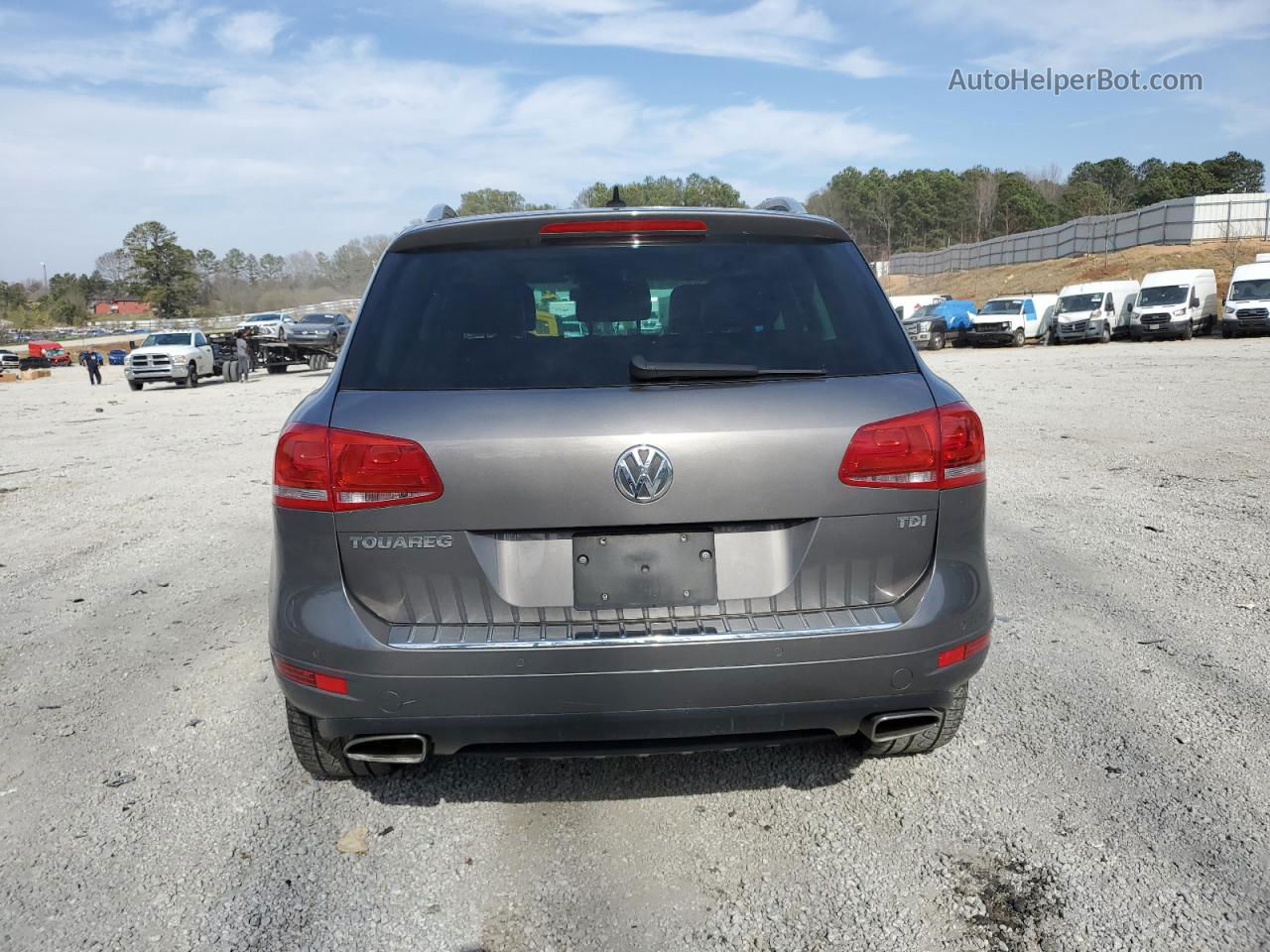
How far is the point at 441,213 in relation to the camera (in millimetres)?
3561

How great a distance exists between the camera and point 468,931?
241 centimetres

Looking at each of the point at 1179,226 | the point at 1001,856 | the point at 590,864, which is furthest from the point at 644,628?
the point at 1179,226

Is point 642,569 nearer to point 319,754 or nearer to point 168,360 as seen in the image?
point 319,754

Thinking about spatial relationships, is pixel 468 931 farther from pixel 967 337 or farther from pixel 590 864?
pixel 967 337

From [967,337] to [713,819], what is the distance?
131ft

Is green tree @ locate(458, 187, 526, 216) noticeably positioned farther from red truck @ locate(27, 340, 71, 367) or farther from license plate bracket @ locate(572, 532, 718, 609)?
license plate bracket @ locate(572, 532, 718, 609)

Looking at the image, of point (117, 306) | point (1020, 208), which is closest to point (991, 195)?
point (1020, 208)

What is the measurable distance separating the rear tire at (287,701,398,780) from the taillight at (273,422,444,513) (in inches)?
28.2

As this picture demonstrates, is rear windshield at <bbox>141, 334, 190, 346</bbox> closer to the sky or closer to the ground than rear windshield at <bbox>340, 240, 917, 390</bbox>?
closer to the ground

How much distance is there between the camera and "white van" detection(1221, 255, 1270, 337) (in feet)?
111

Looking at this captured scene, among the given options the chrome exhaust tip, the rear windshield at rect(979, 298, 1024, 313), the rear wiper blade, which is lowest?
the rear windshield at rect(979, 298, 1024, 313)

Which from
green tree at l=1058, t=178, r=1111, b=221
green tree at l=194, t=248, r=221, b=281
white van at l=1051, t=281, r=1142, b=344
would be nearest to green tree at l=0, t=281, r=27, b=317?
green tree at l=194, t=248, r=221, b=281

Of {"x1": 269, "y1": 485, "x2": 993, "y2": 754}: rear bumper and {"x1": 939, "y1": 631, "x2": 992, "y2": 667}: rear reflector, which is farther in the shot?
{"x1": 939, "y1": 631, "x2": 992, "y2": 667}: rear reflector

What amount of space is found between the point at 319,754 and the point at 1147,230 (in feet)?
223
